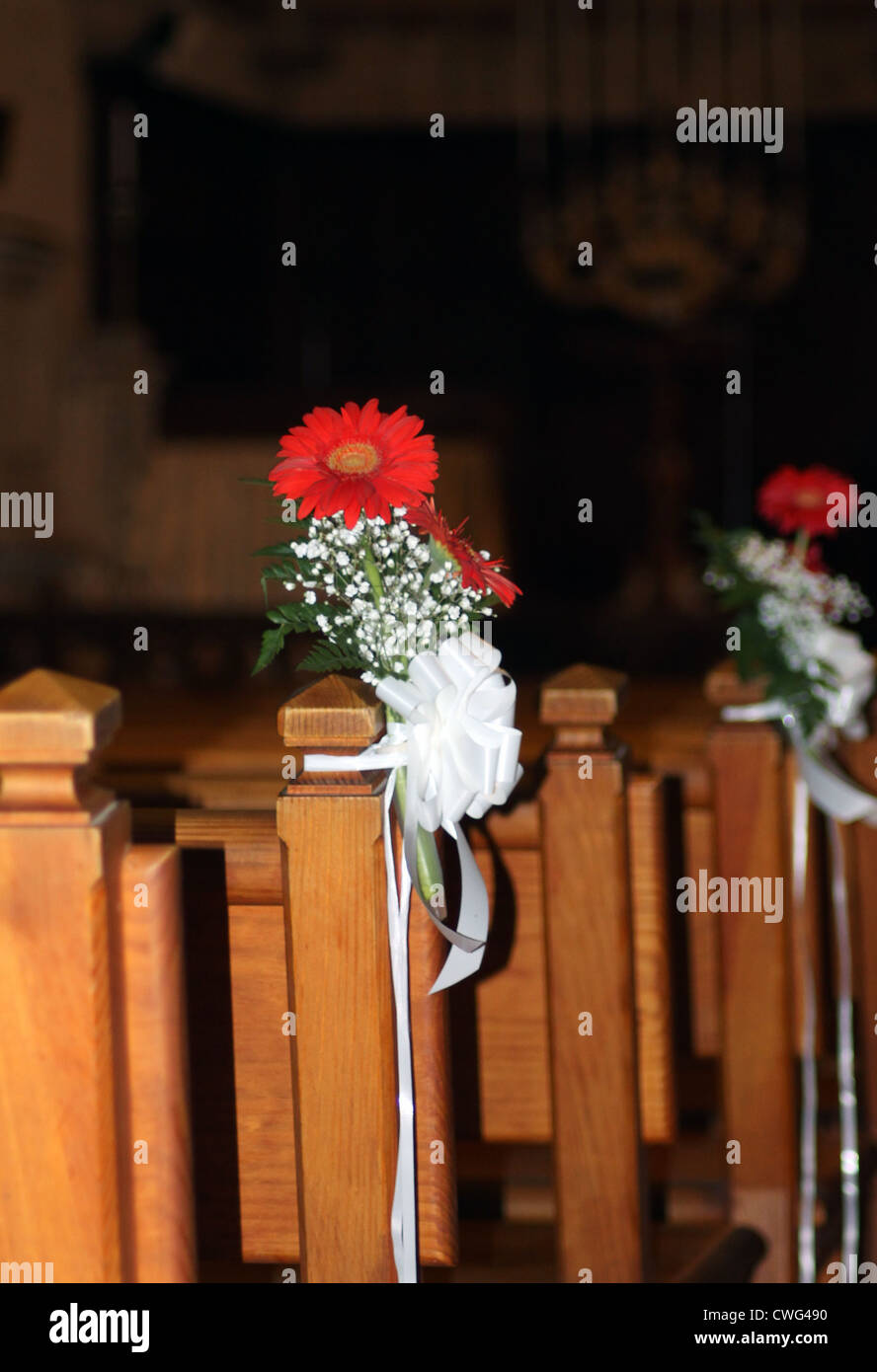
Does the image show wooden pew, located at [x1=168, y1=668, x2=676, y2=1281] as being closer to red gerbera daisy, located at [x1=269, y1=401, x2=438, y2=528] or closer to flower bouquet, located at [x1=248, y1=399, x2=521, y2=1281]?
flower bouquet, located at [x1=248, y1=399, x2=521, y2=1281]

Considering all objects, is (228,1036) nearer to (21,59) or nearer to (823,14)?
(21,59)

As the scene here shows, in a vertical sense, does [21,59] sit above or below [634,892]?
above

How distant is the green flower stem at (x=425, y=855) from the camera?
121cm

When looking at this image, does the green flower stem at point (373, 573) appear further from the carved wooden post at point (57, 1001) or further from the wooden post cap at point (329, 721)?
the carved wooden post at point (57, 1001)

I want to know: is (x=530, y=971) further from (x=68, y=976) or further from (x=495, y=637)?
(x=495, y=637)

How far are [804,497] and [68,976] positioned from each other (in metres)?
1.35

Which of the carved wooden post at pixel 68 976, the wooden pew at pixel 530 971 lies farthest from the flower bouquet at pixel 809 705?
the carved wooden post at pixel 68 976

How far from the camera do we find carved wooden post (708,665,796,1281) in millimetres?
1786

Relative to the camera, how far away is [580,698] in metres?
1.41

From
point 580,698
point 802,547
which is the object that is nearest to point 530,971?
point 580,698

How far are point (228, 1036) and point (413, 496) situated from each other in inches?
17.5

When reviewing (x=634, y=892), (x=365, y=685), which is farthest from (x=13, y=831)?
(x=634, y=892)

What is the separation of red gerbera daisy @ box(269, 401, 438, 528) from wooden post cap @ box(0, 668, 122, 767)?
23cm

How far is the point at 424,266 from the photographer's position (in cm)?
669
